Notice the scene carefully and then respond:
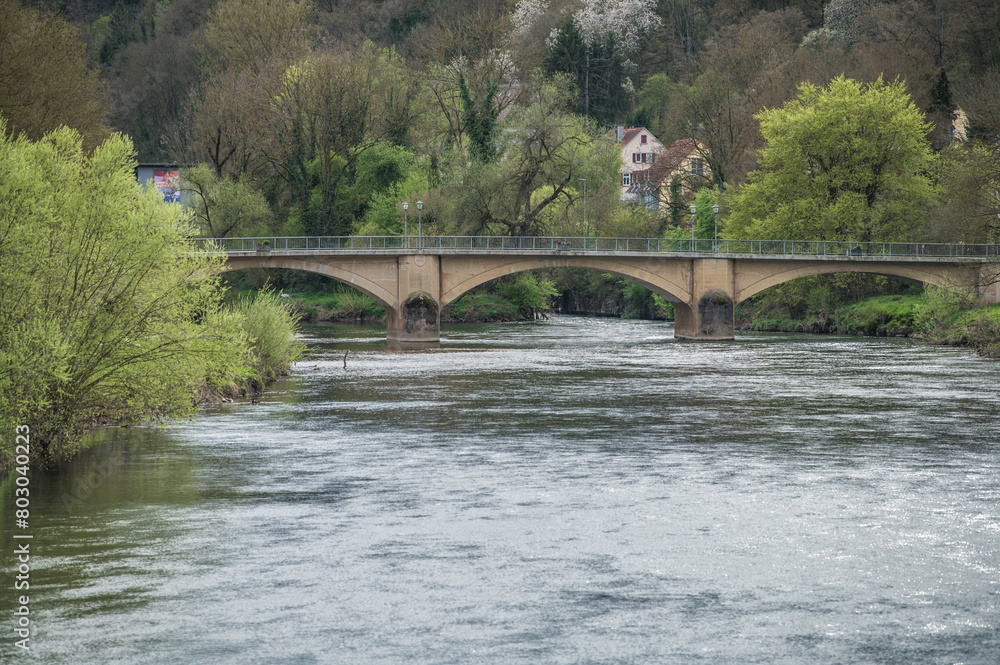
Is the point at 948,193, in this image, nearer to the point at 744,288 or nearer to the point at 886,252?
the point at 886,252

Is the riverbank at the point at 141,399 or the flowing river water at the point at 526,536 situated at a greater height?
the riverbank at the point at 141,399

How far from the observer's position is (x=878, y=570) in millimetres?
15266

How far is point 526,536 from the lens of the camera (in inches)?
676

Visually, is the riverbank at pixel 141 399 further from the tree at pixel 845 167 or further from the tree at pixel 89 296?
the tree at pixel 845 167

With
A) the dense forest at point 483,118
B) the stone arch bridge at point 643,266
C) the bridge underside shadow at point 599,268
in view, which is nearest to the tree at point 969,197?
the dense forest at point 483,118

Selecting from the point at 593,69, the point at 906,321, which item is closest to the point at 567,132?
the point at 906,321

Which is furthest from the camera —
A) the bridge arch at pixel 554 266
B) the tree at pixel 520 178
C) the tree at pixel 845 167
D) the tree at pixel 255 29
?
the tree at pixel 255 29

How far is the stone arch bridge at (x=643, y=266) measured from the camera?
222 ft

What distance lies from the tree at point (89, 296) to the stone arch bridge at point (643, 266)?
43846 mm

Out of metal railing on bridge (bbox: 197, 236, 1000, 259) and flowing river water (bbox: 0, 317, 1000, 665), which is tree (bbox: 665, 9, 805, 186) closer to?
metal railing on bridge (bbox: 197, 236, 1000, 259)

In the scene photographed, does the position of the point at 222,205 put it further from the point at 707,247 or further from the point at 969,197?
the point at 969,197

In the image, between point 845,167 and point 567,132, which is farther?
point 567,132

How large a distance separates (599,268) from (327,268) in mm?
15894

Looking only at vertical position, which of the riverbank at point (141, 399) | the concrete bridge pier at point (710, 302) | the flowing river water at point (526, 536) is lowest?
the flowing river water at point (526, 536)
